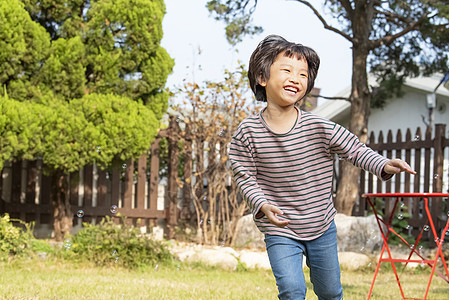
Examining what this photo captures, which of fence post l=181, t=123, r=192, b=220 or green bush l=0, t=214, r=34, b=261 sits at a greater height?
fence post l=181, t=123, r=192, b=220

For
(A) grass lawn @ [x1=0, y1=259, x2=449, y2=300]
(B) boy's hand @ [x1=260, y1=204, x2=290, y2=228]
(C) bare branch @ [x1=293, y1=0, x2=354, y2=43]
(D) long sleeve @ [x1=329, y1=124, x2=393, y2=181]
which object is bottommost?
(A) grass lawn @ [x1=0, y1=259, x2=449, y2=300]

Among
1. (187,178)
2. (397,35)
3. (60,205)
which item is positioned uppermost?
(397,35)

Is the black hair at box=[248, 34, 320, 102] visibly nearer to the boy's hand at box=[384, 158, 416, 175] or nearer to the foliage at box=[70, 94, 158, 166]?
the boy's hand at box=[384, 158, 416, 175]

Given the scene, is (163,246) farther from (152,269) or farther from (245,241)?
(245,241)

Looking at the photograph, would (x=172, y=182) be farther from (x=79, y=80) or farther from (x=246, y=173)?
(x=246, y=173)

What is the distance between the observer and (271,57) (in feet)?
9.72

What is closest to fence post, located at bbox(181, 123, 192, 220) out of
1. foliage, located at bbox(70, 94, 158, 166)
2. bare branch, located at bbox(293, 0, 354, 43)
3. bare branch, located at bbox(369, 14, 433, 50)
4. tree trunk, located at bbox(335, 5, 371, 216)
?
foliage, located at bbox(70, 94, 158, 166)

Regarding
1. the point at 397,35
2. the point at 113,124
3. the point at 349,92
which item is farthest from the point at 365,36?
the point at 349,92

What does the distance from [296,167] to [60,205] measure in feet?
20.8

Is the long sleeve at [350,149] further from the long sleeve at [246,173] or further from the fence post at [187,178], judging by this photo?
the fence post at [187,178]

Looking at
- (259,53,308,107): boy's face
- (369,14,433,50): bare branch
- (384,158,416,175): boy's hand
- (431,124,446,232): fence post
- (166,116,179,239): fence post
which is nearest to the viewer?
(384,158,416,175): boy's hand

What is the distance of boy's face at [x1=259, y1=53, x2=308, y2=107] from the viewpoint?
2914mm

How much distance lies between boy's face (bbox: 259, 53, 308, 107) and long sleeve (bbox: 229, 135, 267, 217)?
0.29 metres

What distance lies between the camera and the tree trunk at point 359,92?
373 inches
